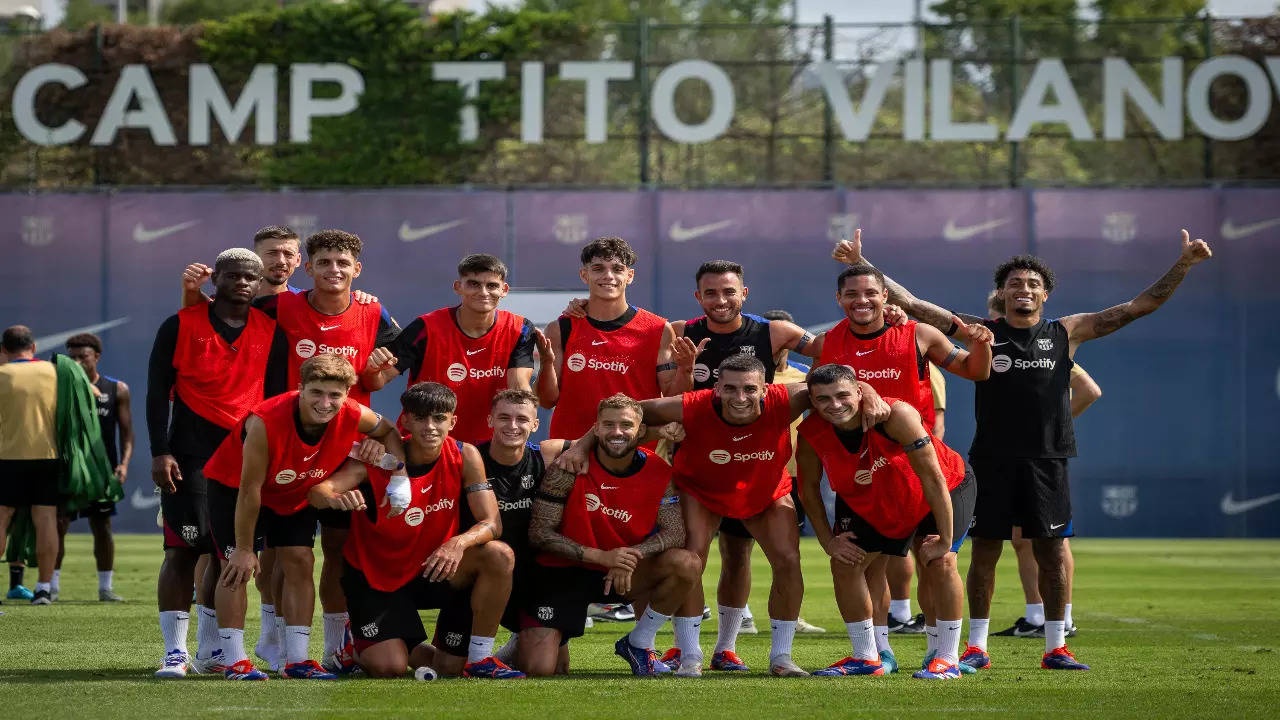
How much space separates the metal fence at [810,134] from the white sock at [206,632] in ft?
52.8

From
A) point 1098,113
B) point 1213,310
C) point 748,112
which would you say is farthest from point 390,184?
point 1213,310

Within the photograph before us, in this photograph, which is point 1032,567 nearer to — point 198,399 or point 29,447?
point 198,399

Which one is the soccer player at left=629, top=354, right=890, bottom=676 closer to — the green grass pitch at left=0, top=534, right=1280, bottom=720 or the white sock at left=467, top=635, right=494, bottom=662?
the green grass pitch at left=0, top=534, right=1280, bottom=720

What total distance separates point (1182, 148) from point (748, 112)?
A: 22.3 ft

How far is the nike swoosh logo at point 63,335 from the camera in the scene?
23938mm

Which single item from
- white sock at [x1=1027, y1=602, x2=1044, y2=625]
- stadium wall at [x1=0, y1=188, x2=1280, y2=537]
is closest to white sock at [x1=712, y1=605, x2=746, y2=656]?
white sock at [x1=1027, y1=602, x2=1044, y2=625]

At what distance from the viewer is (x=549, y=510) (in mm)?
8727

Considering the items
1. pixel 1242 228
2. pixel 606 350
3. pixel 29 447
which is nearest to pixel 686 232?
pixel 1242 228

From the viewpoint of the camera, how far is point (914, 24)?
986 inches

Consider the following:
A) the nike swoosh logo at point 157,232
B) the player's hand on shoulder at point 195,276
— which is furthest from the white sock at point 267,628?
the nike swoosh logo at point 157,232

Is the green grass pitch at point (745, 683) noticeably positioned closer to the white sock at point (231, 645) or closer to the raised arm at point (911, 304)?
the white sock at point (231, 645)

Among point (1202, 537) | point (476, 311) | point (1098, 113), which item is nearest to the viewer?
point (476, 311)

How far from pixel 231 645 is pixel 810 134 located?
1792cm

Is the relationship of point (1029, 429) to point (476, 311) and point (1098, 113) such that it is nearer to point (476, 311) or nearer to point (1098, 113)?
point (476, 311)
